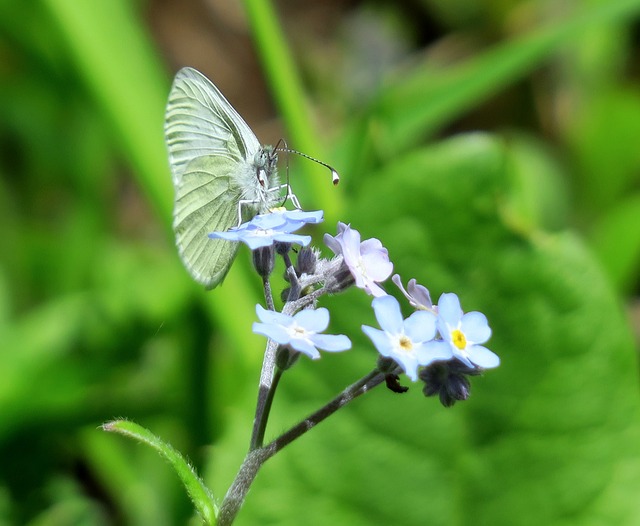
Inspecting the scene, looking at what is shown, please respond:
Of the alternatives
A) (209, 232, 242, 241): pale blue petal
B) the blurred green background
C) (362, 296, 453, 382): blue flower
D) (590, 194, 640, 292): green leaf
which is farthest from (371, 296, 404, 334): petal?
(590, 194, 640, 292): green leaf

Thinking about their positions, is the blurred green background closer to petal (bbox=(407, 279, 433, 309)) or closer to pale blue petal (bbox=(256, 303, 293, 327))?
A: petal (bbox=(407, 279, 433, 309))

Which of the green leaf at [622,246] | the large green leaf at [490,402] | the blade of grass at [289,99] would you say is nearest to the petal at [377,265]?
the large green leaf at [490,402]

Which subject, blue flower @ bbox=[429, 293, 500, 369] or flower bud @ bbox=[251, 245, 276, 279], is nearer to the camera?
blue flower @ bbox=[429, 293, 500, 369]

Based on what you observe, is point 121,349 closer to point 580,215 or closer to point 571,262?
point 571,262

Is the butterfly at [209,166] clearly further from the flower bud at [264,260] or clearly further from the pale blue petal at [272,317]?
the pale blue petal at [272,317]

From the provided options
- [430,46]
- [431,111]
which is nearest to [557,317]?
[431,111]
